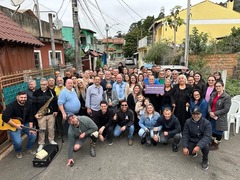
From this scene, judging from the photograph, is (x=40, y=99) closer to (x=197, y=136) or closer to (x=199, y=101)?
(x=197, y=136)

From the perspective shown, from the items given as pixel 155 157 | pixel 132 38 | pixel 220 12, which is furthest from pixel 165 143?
pixel 132 38

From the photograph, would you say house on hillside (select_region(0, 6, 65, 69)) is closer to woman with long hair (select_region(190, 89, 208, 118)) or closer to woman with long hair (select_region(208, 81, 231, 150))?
woman with long hair (select_region(190, 89, 208, 118))

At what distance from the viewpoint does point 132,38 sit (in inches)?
1989

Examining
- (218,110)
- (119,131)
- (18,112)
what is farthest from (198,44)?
(18,112)

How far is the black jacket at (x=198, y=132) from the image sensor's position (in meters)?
4.03

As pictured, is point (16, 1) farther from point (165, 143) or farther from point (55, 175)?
point (165, 143)

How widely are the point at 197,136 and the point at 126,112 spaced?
192 centimetres

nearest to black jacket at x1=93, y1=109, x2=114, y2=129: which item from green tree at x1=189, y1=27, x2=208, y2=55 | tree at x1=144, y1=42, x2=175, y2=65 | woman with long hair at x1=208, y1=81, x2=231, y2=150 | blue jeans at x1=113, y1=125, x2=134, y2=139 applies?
blue jeans at x1=113, y1=125, x2=134, y2=139

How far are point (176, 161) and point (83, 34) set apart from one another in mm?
29024

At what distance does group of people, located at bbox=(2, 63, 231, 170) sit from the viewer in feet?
14.2

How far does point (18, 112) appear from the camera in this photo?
14.7 feet

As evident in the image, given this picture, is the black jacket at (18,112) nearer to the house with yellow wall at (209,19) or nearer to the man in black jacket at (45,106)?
the man in black jacket at (45,106)

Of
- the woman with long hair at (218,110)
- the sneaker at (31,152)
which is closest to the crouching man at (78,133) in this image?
the sneaker at (31,152)

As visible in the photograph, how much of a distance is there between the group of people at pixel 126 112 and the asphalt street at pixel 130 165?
21 cm
